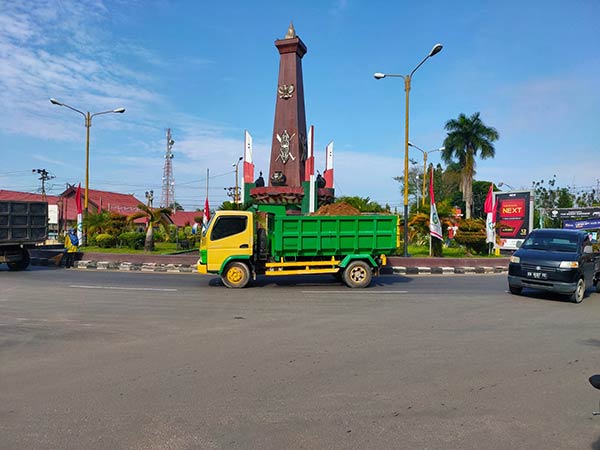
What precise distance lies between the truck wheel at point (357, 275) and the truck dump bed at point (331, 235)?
0.36 meters

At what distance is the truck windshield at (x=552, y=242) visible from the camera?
10.9 meters

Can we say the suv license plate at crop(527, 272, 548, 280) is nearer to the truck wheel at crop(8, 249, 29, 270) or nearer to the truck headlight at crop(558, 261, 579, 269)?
the truck headlight at crop(558, 261, 579, 269)

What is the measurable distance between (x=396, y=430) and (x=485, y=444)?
676 millimetres

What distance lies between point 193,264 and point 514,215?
69.7 ft

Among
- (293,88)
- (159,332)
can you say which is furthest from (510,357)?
(293,88)

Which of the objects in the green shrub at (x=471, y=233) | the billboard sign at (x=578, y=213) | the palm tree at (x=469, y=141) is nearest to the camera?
the green shrub at (x=471, y=233)

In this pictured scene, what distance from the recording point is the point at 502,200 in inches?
1180

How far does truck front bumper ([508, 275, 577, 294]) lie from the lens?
10008 mm

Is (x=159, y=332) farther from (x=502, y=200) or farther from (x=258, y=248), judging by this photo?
(x=502, y=200)

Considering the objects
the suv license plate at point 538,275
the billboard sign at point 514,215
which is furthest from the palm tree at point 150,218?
the billboard sign at point 514,215

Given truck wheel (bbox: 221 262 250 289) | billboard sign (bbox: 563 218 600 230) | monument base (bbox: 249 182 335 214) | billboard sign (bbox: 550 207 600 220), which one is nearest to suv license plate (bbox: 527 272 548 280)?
truck wheel (bbox: 221 262 250 289)

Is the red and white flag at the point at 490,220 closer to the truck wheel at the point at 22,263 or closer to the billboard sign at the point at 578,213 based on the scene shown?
the truck wheel at the point at 22,263

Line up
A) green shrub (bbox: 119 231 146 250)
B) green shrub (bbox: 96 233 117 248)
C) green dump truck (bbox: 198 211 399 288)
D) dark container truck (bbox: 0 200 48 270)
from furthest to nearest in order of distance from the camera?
green shrub (bbox: 119 231 146 250) < green shrub (bbox: 96 233 117 248) < dark container truck (bbox: 0 200 48 270) < green dump truck (bbox: 198 211 399 288)

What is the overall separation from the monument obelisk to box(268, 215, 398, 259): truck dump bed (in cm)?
1237
